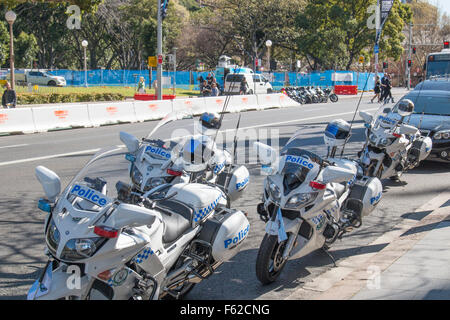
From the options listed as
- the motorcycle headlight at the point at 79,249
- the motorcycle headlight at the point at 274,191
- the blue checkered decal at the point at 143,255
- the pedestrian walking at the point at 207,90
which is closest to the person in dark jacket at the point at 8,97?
the pedestrian walking at the point at 207,90

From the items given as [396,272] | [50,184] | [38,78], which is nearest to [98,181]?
[50,184]

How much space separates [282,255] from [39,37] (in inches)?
2202

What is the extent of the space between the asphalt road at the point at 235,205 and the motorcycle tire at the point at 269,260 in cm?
13

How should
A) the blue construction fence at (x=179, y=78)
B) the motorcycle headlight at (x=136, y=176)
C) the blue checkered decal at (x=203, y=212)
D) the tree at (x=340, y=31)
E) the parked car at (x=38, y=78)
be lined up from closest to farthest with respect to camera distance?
1. the blue checkered decal at (x=203, y=212)
2. the motorcycle headlight at (x=136, y=176)
3. the parked car at (x=38, y=78)
4. the blue construction fence at (x=179, y=78)
5. the tree at (x=340, y=31)

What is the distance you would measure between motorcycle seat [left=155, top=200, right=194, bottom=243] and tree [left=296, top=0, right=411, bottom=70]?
51127 mm

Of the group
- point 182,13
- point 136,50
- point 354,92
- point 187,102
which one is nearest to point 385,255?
point 187,102

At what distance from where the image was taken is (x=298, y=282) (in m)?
5.39

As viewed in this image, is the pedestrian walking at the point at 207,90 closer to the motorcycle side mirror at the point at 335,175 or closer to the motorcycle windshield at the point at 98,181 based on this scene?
the motorcycle windshield at the point at 98,181

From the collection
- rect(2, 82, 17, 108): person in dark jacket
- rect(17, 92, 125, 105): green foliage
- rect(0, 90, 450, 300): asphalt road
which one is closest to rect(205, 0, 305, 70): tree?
rect(17, 92, 125, 105): green foliage

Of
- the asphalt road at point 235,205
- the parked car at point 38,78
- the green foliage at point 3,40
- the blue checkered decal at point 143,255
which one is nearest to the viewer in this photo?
the blue checkered decal at point 143,255

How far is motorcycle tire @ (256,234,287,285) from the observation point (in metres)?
4.99

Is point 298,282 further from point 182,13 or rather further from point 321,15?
point 182,13

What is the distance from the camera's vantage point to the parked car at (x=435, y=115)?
38.0 feet

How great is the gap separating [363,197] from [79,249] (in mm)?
3821
